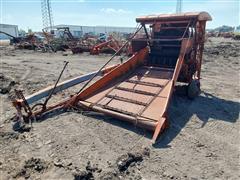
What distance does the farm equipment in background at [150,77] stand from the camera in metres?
5.06

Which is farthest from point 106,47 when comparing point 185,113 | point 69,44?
point 185,113

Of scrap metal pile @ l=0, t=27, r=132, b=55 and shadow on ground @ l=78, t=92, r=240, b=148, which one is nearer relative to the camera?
shadow on ground @ l=78, t=92, r=240, b=148

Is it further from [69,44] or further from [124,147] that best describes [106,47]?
[124,147]

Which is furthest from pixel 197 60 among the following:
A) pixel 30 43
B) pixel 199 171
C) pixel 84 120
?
pixel 30 43

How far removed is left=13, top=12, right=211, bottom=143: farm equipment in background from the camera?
5.06 meters

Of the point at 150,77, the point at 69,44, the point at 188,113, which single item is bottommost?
the point at 188,113

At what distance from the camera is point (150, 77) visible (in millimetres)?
6320

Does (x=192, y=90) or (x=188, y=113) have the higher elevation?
(x=192, y=90)

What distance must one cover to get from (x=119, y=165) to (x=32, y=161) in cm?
132

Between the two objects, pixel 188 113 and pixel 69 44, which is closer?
pixel 188 113

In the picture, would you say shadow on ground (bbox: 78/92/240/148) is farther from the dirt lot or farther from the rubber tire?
the rubber tire

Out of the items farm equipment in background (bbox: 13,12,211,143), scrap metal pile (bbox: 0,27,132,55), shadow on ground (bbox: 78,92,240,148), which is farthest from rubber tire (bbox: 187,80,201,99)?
scrap metal pile (bbox: 0,27,132,55)

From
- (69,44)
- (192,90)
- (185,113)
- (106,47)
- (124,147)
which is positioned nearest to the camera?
(124,147)

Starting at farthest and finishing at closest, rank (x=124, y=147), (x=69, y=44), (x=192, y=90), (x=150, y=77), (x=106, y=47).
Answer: (x=69, y=44)
(x=106, y=47)
(x=192, y=90)
(x=150, y=77)
(x=124, y=147)
